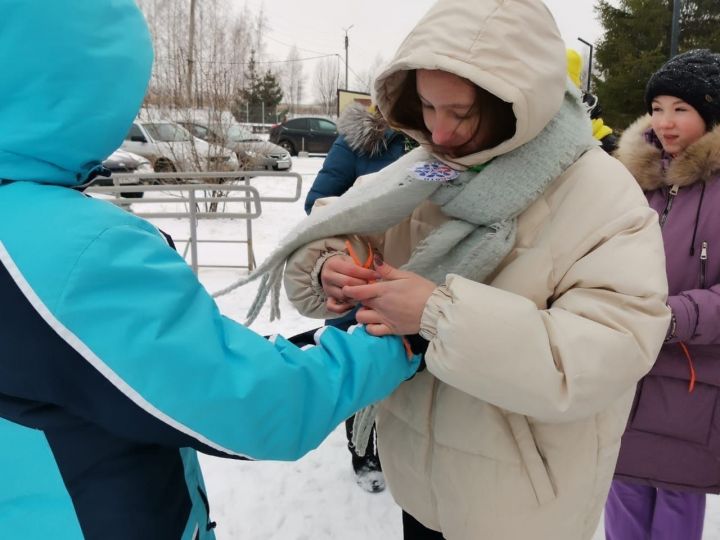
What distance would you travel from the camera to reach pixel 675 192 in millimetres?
1770

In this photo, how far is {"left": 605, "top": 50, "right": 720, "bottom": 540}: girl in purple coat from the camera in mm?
1668

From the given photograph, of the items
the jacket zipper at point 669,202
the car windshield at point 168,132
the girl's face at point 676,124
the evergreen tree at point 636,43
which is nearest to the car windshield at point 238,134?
the car windshield at point 168,132

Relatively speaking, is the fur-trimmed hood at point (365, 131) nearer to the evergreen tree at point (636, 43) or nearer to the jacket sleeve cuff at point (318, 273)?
the jacket sleeve cuff at point (318, 273)

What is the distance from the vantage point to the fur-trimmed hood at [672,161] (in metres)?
1.68

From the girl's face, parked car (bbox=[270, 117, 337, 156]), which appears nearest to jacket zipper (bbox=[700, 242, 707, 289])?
the girl's face

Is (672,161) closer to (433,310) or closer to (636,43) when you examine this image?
(433,310)

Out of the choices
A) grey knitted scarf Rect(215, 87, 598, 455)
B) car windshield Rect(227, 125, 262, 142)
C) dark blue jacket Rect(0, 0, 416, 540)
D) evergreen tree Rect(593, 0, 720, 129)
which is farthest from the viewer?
evergreen tree Rect(593, 0, 720, 129)

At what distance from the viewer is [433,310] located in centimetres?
101

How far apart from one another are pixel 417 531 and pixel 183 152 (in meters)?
9.19

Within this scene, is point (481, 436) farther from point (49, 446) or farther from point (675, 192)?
point (675, 192)

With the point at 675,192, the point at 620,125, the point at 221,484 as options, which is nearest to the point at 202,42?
the point at 221,484

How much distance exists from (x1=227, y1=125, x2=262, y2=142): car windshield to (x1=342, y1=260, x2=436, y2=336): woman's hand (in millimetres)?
8991

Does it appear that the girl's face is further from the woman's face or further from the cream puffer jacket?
the woman's face

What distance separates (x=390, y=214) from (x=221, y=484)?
210 cm
